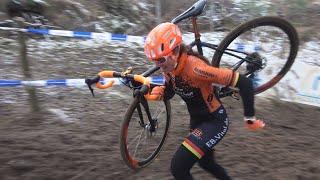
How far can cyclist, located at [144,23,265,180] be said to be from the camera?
297 cm

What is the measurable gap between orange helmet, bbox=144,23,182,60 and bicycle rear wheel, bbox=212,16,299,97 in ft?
5.34

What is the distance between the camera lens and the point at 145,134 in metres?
4.17

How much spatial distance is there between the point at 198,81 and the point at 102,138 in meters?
2.05

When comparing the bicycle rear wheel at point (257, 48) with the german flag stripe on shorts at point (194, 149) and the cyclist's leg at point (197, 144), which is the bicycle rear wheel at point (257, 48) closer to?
the cyclist's leg at point (197, 144)

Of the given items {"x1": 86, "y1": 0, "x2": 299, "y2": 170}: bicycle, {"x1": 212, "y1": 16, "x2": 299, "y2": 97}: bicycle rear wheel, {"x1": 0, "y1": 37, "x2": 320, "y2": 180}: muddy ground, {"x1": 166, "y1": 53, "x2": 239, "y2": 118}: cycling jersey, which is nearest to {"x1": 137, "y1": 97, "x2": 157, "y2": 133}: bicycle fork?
{"x1": 86, "y1": 0, "x2": 299, "y2": 170}: bicycle

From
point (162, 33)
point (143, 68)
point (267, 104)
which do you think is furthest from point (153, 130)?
point (143, 68)

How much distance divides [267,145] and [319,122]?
1.62 meters

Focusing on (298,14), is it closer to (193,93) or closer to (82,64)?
(82,64)

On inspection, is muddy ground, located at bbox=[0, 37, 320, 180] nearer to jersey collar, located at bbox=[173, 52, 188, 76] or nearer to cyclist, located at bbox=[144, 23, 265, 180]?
cyclist, located at bbox=[144, 23, 265, 180]

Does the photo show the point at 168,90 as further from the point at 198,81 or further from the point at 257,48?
the point at 257,48

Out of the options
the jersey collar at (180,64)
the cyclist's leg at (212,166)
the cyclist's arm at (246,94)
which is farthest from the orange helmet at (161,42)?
the cyclist's leg at (212,166)

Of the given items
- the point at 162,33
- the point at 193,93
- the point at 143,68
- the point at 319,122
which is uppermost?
the point at 162,33

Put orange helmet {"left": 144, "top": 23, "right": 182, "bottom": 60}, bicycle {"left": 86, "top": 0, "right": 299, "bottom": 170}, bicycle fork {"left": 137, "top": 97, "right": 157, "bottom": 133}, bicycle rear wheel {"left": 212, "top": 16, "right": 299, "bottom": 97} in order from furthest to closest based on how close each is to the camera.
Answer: bicycle rear wheel {"left": 212, "top": 16, "right": 299, "bottom": 97} < bicycle fork {"left": 137, "top": 97, "right": 157, "bottom": 133} < bicycle {"left": 86, "top": 0, "right": 299, "bottom": 170} < orange helmet {"left": 144, "top": 23, "right": 182, "bottom": 60}

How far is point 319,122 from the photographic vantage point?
5.98 m
